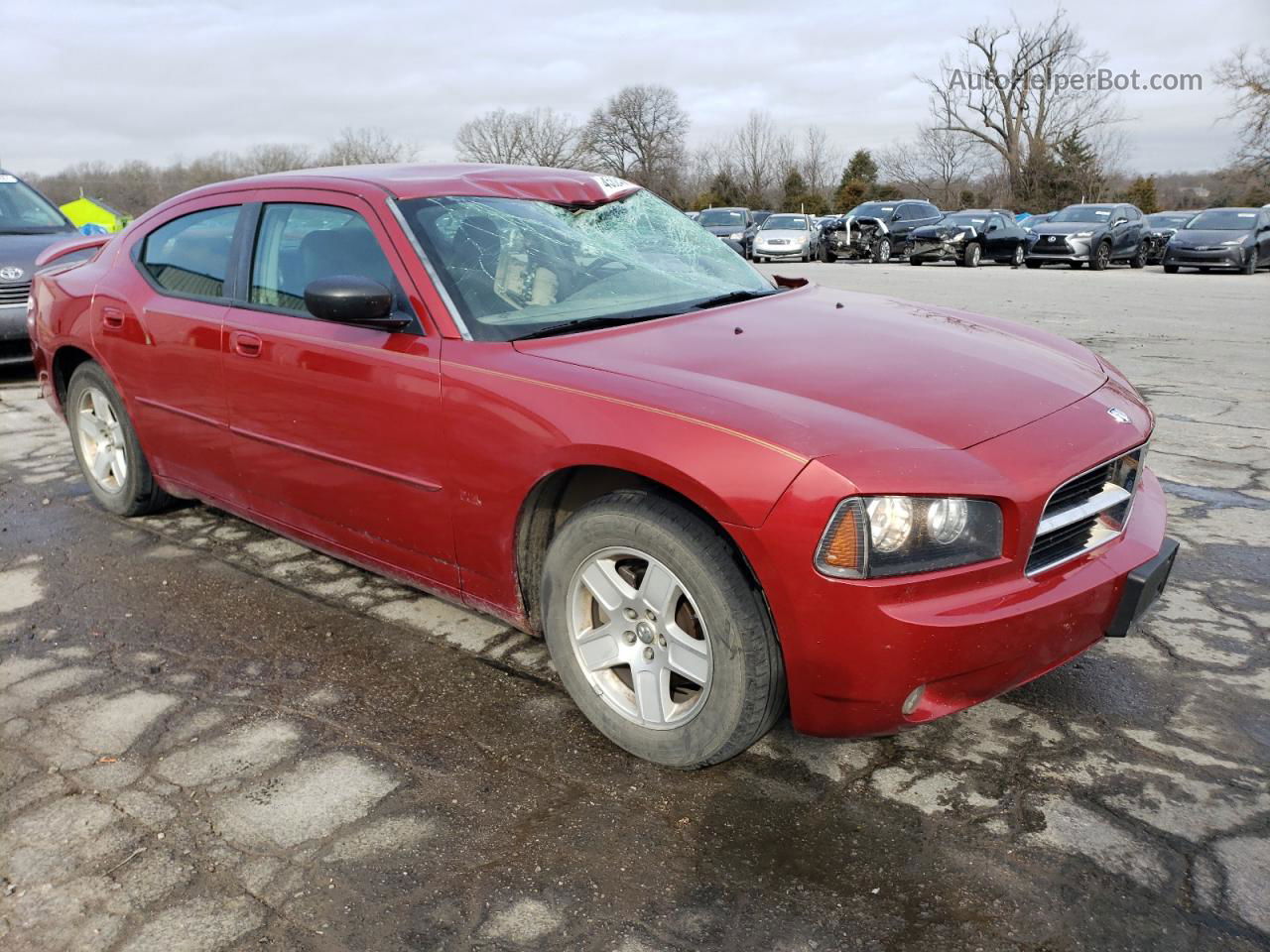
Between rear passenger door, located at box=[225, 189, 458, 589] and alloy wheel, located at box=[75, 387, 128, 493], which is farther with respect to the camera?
alloy wheel, located at box=[75, 387, 128, 493]

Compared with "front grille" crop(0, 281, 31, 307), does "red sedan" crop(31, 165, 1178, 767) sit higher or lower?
lower

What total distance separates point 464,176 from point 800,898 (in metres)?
2.60

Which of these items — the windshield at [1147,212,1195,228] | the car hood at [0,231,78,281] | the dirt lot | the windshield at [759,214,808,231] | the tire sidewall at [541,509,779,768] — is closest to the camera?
the dirt lot

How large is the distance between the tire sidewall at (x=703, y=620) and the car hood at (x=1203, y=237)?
22.5 meters

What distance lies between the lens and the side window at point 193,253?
12.8ft

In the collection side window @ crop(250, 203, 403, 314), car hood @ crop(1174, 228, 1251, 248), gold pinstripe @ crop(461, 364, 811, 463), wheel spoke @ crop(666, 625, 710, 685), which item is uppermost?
side window @ crop(250, 203, 403, 314)

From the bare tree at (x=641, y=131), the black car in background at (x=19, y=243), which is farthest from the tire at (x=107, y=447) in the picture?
the bare tree at (x=641, y=131)

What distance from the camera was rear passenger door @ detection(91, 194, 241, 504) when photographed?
3.87 m

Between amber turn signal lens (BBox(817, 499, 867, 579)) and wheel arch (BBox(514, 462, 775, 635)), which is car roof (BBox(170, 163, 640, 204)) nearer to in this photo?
wheel arch (BBox(514, 462, 775, 635))

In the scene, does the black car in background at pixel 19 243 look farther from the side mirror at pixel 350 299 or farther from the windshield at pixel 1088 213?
the windshield at pixel 1088 213

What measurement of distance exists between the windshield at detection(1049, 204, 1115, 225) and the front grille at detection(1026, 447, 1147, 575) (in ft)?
77.5

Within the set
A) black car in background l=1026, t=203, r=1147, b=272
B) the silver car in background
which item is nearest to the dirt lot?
black car in background l=1026, t=203, r=1147, b=272

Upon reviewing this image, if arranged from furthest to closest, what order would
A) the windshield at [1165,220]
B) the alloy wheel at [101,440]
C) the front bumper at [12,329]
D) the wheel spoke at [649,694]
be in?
1. the windshield at [1165,220]
2. the front bumper at [12,329]
3. the alloy wheel at [101,440]
4. the wheel spoke at [649,694]

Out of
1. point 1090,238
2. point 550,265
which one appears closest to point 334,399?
point 550,265
